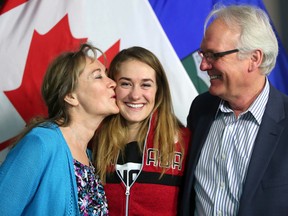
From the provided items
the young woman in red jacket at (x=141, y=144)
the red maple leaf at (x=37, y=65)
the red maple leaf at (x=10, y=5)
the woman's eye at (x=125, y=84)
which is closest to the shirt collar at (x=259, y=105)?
the young woman in red jacket at (x=141, y=144)

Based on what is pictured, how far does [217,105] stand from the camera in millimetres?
1591

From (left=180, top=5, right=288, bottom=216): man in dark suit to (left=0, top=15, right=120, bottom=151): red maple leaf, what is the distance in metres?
0.78

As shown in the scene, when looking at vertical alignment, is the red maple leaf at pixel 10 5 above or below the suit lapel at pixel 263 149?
above

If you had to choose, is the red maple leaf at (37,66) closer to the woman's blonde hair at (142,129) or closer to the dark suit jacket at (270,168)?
the woman's blonde hair at (142,129)

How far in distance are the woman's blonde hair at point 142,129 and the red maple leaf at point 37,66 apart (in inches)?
18.8

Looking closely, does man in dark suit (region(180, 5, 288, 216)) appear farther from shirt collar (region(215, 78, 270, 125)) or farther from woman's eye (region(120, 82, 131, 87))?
woman's eye (region(120, 82, 131, 87))

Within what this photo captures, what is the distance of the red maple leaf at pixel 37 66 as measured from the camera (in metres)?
2.10

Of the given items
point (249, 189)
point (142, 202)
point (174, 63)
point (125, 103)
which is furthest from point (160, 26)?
point (249, 189)

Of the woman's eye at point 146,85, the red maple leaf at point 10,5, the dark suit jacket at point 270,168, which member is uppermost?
the red maple leaf at point 10,5

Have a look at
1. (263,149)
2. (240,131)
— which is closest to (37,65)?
(240,131)

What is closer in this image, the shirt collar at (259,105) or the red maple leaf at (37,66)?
the shirt collar at (259,105)

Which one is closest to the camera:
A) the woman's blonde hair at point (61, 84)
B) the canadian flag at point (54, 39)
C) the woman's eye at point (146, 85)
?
the woman's blonde hair at point (61, 84)

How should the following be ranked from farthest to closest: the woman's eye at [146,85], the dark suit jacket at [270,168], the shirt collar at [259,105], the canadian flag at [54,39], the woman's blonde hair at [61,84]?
1. the canadian flag at [54,39]
2. the woman's eye at [146,85]
3. the woman's blonde hair at [61,84]
4. the shirt collar at [259,105]
5. the dark suit jacket at [270,168]

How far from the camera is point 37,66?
6.95ft
